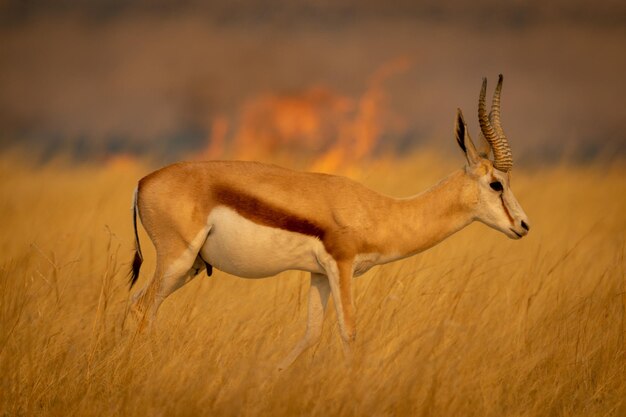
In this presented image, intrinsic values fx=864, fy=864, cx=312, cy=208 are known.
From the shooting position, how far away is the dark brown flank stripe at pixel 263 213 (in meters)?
6.64

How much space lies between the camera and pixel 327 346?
6.92m

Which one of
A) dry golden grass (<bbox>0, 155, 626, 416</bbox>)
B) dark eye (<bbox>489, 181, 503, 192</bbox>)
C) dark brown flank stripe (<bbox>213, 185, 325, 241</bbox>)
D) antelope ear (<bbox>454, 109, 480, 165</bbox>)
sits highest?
antelope ear (<bbox>454, 109, 480, 165</bbox>)

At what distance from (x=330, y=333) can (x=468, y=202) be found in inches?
62.6

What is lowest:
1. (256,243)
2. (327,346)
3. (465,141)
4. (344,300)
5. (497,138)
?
(327,346)

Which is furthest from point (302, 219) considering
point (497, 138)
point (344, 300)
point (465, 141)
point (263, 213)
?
point (497, 138)

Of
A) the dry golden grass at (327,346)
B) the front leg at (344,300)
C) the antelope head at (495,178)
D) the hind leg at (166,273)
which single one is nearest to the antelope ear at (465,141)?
the antelope head at (495,178)

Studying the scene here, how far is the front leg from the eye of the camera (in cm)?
661

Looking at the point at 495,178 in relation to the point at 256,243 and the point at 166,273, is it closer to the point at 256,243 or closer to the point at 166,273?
the point at 256,243

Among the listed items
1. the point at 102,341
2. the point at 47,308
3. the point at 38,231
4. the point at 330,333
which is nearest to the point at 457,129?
the point at 330,333

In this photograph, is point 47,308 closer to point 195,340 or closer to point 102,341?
point 102,341

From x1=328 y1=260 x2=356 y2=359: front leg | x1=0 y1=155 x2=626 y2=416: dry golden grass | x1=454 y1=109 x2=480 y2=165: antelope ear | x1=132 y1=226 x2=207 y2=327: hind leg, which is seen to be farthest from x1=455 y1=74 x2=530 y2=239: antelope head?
x1=132 y1=226 x2=207 y2=327: hind leg

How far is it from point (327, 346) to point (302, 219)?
107 cm

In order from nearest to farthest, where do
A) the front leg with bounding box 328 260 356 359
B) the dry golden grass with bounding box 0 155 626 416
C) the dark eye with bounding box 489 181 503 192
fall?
1. the dry golden grass with bounding box 0 155 626 416
2. the front leg with bounding box 328 260 356 359
3. the dark eye with bounding box 489 181 503 192

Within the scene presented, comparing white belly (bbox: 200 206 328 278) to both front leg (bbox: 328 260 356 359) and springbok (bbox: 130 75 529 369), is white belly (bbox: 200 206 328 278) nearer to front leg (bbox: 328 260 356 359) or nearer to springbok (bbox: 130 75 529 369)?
springbok (bbox: 130 75 529 369)
